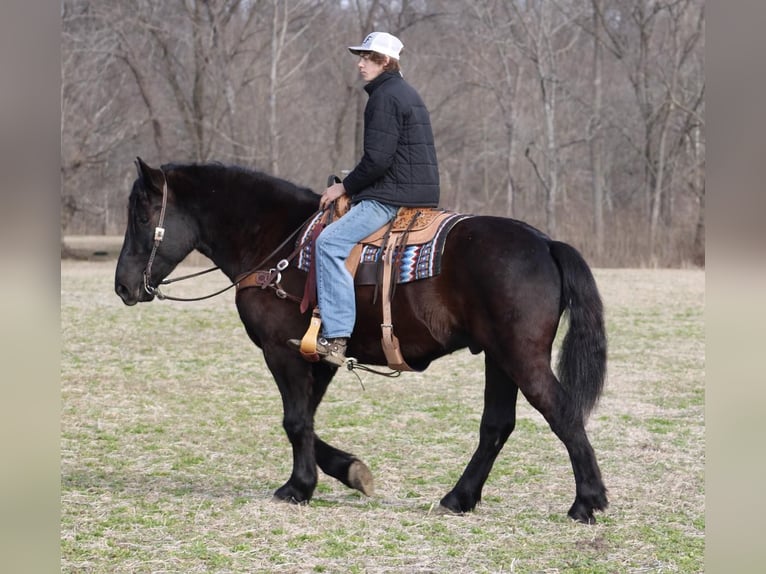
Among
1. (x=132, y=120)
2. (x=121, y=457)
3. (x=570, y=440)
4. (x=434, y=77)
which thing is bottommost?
(x=121, y=457)

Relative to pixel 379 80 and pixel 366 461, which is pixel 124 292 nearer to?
pixel 379 80

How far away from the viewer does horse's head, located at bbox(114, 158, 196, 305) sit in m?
5.57

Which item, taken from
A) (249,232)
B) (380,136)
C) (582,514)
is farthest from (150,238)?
(582,514)

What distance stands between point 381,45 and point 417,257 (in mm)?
1185

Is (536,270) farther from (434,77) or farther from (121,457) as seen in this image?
(434,77)

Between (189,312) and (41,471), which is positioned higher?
(41,471)

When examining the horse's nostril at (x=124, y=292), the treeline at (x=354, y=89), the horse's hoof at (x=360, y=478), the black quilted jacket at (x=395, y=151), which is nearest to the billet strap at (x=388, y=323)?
the black quilted jacket at (x=395, y=151)

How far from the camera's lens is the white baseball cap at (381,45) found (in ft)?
16.8

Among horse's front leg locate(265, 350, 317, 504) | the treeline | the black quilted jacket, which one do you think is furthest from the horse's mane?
the treeline

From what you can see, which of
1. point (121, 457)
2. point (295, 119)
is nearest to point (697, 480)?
point (121, 457)

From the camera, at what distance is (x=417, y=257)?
200 inches

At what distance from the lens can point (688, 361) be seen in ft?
35.2

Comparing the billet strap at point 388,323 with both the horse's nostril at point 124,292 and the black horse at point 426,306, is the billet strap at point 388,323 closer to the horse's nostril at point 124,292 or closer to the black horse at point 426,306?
the black horse at point 426,306

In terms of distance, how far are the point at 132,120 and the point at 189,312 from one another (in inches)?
621
